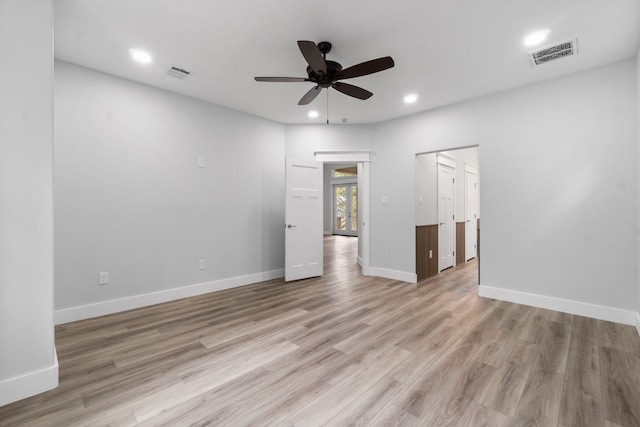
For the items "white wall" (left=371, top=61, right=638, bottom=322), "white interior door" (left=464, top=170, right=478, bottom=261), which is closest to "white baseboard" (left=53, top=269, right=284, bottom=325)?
"white wall" (left=371, top=61, right=638, bottom=322)

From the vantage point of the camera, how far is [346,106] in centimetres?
428

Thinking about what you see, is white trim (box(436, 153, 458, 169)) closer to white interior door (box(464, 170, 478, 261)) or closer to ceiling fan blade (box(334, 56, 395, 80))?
white interior door (box(464, 170, 478, 261))

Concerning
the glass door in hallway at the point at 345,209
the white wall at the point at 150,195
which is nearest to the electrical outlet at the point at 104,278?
the white wall at the point at 150,195

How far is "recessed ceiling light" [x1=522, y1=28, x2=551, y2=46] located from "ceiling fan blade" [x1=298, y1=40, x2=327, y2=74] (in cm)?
187

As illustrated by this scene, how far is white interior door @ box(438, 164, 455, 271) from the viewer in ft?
17.7

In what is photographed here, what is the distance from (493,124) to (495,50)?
1.29m

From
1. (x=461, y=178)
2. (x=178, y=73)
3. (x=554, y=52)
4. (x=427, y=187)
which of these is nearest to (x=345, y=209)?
(x=461, y=178)

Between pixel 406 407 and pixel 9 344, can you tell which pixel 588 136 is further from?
pixel 9 344

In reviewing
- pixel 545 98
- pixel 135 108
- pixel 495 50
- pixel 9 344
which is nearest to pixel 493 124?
pixel 545 98

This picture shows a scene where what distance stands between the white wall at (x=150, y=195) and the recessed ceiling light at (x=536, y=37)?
3.64 metres

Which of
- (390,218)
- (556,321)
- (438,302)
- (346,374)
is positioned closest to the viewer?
(346,374)

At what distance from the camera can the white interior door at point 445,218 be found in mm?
5410

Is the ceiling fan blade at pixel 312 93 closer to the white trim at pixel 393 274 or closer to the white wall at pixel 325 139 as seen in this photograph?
the white wall at pixel 325 139

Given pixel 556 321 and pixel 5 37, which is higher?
pixel 5 37
